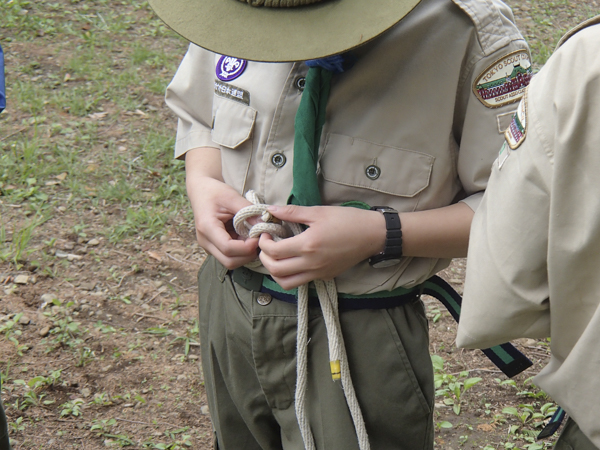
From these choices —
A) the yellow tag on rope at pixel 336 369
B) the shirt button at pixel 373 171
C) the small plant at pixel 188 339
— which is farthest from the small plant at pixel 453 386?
the shirt button at pixel 373 171

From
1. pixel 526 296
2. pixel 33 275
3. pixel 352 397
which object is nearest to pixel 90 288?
pixel 33 275

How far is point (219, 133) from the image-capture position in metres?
1.43

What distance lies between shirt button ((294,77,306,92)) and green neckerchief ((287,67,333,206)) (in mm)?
54

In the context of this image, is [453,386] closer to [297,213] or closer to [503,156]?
[297,213]

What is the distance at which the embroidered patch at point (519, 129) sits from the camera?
0.94 m

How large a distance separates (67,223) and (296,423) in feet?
7.37

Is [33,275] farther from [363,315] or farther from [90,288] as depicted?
[363,315]

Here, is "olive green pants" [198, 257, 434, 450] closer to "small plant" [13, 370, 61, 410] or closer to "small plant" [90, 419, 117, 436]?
"small plant" [90, 419, 117, 436]

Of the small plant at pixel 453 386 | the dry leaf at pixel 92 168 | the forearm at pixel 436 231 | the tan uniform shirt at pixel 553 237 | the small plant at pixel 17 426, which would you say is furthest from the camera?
the dry leaf at pixel 92 168

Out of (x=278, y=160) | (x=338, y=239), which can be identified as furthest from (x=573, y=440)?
(x=278, y=160)

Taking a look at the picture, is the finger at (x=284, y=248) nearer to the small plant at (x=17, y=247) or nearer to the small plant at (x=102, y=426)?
the small plant at (x=102, y=426)

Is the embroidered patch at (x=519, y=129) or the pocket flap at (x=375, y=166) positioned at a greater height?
the embroidered patch at (x=519, y=129)

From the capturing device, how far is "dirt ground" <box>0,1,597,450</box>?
7.59ft

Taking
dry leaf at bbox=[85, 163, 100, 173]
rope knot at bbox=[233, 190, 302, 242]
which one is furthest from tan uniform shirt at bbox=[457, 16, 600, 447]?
dry leaf at bbox=[85, 163, 100, 173]
